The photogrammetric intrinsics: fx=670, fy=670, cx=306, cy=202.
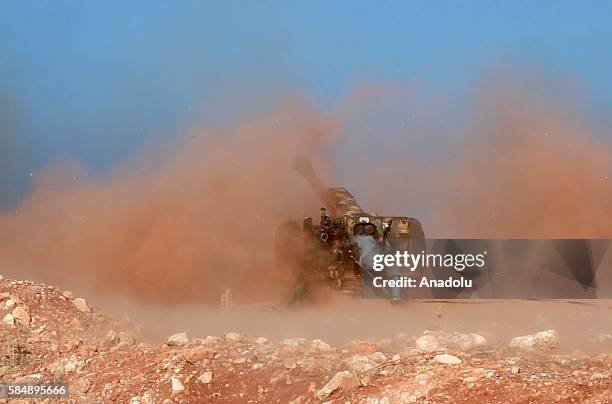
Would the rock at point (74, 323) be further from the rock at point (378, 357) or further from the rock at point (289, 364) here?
the rock at point (378, 357)

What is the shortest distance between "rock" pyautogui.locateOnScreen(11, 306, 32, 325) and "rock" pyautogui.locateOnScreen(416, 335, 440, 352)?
5.14 meters

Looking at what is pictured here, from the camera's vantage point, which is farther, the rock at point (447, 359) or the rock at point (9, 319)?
the rock at point (9, 319)

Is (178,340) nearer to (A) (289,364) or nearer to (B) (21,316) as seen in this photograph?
(A) (289,364)

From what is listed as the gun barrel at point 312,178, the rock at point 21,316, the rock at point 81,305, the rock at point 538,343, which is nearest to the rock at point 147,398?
the rock at point 21,316

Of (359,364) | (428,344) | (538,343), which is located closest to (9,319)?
(359,364)

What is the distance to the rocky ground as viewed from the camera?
5953 millimetres

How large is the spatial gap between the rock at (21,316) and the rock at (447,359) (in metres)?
5.47

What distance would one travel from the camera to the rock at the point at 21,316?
889 centimetres

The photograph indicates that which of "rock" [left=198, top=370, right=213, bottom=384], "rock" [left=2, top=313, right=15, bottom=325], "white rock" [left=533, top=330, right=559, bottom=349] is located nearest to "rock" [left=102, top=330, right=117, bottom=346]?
"rock" [left=2, top=313, right=15, bottom=325]

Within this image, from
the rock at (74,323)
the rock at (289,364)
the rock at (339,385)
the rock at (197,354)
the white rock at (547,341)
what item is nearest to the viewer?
the rock at (339,385)

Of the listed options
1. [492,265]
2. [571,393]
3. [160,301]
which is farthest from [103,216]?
[571,393]

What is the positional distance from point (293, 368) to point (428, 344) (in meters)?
1.72

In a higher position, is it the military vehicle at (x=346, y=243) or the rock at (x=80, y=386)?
the military vehicle at (x=346, y=243)

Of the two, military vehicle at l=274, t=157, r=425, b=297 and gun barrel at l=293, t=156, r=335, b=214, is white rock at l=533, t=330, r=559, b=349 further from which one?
gun barrel at l=293, t=156, r=335, b=214
